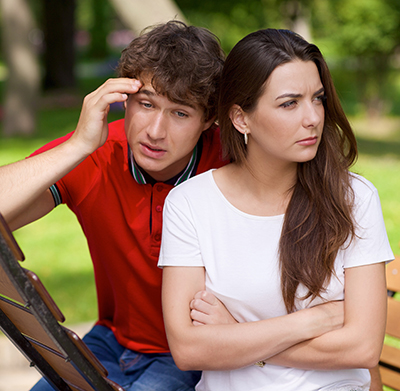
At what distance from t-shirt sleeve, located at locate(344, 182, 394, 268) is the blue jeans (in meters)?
0.90

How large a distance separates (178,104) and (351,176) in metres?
0.74

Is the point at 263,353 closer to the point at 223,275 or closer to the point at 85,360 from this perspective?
the point at 223,275

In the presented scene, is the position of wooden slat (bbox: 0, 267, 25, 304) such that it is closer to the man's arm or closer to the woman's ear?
the man's arm

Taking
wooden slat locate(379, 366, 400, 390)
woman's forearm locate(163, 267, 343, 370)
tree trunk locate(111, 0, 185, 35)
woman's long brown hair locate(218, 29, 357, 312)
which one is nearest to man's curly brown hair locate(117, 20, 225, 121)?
woman's long brown hair locate(218, 29, 357, 312)

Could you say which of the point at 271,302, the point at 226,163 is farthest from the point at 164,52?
the point at 271,302

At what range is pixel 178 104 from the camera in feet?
7.69

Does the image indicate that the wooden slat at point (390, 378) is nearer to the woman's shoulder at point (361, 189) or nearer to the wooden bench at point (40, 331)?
the woman's shoulder at point (361, 189)

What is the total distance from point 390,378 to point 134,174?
5.15 feet

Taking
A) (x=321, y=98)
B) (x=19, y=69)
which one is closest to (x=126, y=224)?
(x=321, y=98)

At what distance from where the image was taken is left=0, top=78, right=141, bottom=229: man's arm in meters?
2.27

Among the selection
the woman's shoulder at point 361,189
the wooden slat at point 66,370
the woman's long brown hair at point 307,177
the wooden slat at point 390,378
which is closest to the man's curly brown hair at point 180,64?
the woman's long brown hair at point 307,177

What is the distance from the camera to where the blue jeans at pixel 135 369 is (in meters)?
2.48

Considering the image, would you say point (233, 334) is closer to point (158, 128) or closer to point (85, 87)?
point (158, 128)

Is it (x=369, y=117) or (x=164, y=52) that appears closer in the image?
(x=164, y=52)
